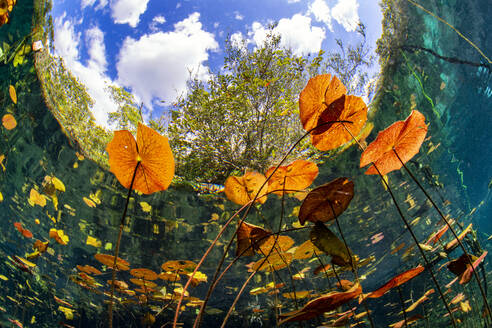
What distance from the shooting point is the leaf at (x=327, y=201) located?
1004mm

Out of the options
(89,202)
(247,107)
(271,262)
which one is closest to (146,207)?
(89,202)

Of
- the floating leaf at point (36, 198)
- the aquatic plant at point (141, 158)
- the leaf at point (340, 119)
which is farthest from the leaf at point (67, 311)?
the leaf at point (340, 119)

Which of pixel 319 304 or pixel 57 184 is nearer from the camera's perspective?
pixel 319 304

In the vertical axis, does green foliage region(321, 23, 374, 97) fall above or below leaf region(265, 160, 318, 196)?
above

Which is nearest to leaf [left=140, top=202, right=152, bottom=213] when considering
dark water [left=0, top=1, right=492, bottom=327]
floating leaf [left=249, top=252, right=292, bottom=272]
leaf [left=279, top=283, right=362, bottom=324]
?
dark water [left=0, top=1, right=492, bottom=327]

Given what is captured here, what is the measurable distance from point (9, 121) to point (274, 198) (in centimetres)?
587

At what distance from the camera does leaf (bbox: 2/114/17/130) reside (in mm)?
4147

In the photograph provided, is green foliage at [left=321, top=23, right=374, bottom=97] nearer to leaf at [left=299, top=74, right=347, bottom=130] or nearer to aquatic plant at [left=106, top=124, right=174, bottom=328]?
leaf at [left=299, top=74, right=347, bottom=130]

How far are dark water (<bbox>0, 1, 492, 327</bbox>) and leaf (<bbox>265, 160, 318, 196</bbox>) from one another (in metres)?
2.64

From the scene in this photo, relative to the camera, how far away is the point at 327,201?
1.08 m

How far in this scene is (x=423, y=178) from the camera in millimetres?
6305

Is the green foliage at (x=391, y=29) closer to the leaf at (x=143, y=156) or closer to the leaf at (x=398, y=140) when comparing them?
the leaf at (x=398, y=140)

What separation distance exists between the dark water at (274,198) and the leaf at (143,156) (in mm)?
3304

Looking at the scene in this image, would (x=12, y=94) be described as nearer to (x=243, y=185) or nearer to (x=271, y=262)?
(x=243, y=185)
